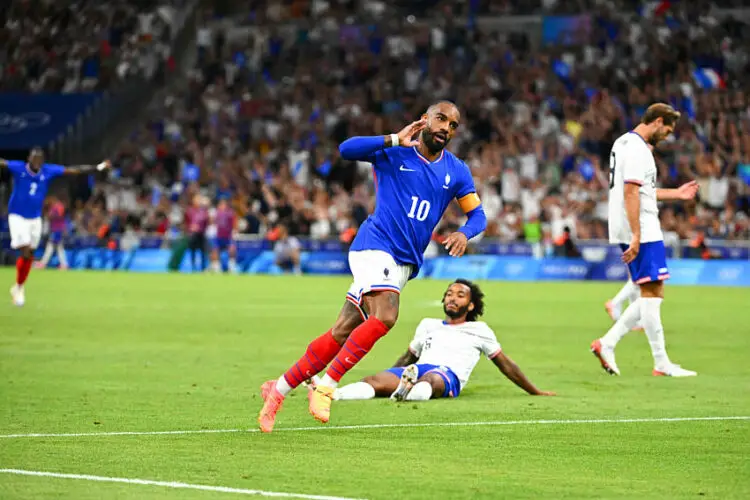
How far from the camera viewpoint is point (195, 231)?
4275 cm

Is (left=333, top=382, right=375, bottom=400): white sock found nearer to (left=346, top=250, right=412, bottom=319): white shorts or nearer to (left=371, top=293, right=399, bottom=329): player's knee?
(left=346, top=250, right=412, bottom=319): white shorts

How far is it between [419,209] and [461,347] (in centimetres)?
247

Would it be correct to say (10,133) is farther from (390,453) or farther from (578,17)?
(390,453)

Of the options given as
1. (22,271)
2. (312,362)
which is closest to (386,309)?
(312,362)

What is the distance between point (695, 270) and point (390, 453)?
95.3 feet

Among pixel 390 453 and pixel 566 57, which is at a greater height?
pixel 566 57

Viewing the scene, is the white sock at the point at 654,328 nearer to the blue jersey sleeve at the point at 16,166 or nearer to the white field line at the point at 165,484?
the white field line at the point at 165,484

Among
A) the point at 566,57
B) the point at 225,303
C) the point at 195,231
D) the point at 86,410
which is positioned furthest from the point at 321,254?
the point at 86,410

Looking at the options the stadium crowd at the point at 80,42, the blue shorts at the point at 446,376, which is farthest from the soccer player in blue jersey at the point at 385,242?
the stadium crowd at the point at 80,42

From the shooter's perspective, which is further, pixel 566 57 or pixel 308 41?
pixel 308 41

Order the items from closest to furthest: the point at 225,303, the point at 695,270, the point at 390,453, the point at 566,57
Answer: the point at 390,453 < the point at 225,303 < the point at 695,270 < the point at 566,57

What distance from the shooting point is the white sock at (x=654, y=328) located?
48.3ft

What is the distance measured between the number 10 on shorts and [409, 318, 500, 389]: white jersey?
7.87ft

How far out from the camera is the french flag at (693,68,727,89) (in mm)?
41484
